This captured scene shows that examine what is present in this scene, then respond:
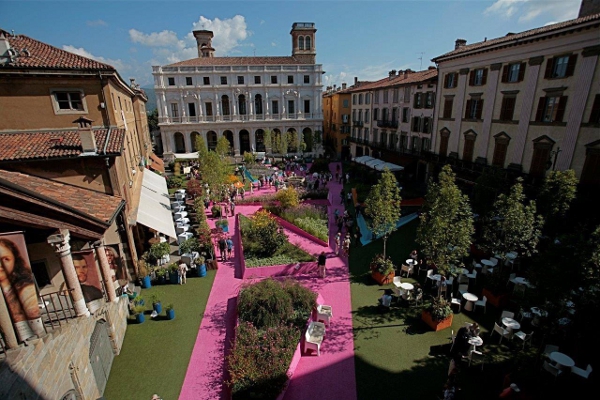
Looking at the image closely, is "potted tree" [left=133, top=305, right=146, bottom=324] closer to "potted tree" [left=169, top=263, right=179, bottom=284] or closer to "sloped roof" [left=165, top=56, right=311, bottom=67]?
"potted tree" [left=169, top=263, right=179, bottom=284]

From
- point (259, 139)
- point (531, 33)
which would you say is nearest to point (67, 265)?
point (531, 33)

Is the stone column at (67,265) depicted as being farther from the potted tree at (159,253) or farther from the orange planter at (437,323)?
the orange planter at (437,323)

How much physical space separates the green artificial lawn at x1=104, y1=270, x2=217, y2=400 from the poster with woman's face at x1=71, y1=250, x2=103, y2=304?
9.32 feet

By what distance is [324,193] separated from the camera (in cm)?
2620

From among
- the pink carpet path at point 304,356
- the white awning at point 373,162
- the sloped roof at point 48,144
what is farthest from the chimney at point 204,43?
the pink carpet path at point 304,356

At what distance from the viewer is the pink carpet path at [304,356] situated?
8781mm

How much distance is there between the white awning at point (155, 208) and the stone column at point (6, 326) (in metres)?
9.81

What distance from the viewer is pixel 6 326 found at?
5273mm

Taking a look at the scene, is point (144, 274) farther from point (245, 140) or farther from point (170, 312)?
point (245, 140)

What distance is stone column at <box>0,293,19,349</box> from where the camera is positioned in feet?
17.2

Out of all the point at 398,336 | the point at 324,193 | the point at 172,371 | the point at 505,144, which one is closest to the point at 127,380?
the point at 172,371

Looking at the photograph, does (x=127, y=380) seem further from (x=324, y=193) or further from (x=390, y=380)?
(x=324, y=193)

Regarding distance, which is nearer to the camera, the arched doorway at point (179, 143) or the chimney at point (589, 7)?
the chimney at point (589, 7)

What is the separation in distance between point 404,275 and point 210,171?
16.8 meters
